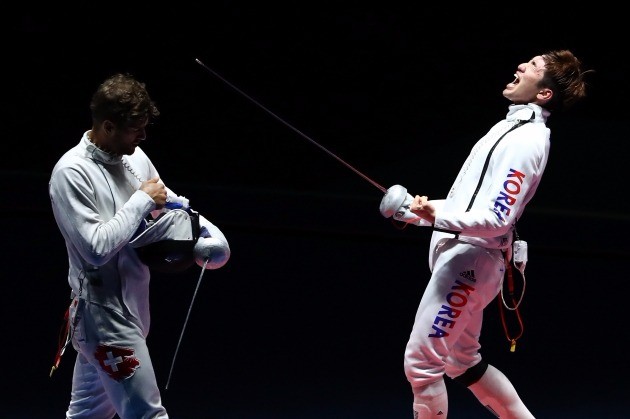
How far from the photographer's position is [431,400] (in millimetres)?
3045

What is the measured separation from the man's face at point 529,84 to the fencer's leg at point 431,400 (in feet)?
2.84

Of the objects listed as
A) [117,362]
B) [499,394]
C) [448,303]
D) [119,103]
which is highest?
[119,103]

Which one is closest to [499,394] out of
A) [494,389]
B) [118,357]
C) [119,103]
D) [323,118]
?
[494,389]

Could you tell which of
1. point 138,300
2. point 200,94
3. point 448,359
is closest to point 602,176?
point 200,94

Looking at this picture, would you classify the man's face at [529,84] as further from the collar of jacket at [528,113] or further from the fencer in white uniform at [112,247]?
the fencer in white uniform at [112,247]

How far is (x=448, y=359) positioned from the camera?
318cm

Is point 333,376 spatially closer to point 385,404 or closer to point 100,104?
point 385,404

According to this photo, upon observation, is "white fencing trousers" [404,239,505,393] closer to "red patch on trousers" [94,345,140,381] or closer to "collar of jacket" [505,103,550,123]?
"collar of jacket" [505,103,550,123]

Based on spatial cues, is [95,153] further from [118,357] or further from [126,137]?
[118,357]

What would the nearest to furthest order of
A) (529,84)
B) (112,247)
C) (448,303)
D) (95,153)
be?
1. (112,247)
2. (95,153)
3. (448,303)
4. (529,84)

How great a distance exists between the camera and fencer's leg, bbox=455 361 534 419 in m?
3.20

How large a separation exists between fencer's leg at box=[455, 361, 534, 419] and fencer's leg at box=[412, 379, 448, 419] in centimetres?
17

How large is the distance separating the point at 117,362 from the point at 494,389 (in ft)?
3.95

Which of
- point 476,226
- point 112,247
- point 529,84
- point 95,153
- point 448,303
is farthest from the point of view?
point 529,84
